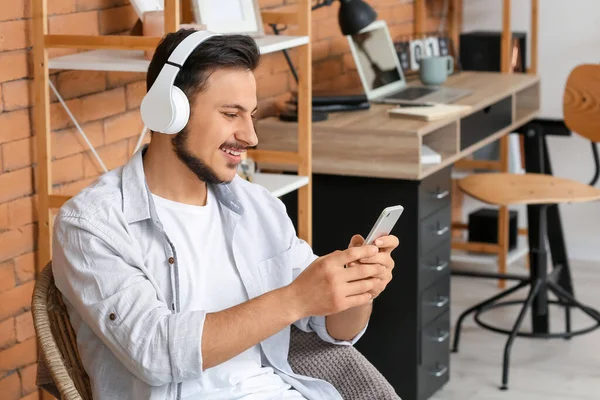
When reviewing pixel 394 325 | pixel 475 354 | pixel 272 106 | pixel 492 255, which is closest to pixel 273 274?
pixel 394 325

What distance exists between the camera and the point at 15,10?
2.22 meters

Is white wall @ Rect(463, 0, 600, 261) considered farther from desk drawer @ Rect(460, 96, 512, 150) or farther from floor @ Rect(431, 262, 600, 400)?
desk drawer @ Rect(460, 96, 512, 150)

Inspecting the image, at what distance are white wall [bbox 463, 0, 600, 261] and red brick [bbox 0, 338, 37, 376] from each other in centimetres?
292

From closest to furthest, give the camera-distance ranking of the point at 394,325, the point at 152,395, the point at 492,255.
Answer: the point at 152,395 → the point at 394,325 → the point at 492,255

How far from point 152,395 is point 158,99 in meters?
0.48

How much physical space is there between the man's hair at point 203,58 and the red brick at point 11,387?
99cm

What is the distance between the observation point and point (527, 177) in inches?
140

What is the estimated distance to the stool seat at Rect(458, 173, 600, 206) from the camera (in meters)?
3.28

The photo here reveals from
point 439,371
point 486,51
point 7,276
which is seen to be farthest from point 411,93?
point 7,276

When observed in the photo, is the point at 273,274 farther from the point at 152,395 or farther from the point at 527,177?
the point at 527,177

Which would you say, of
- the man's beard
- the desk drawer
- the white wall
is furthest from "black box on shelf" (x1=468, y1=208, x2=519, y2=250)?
the man's beard

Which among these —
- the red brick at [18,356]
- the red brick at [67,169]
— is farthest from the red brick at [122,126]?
the red brick at [18,356]

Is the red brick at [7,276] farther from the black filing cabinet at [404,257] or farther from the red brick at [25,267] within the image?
the black filing cabinet at [404,257]

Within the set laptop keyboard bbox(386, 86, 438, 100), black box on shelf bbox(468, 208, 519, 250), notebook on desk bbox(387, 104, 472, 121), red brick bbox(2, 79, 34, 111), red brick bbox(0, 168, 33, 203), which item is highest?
red brick bbox(2, 79, 34, 111)
